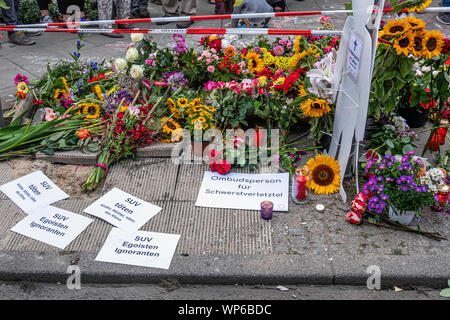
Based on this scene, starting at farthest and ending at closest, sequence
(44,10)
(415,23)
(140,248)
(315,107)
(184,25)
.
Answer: (44,10) < (184,25) < (315,107) < (415,23) < (140,248)

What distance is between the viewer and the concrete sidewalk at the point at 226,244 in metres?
2.75

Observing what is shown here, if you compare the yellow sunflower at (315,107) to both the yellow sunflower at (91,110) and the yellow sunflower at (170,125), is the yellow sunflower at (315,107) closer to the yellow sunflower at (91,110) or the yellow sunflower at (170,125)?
the yellow sunflower at (170,125)

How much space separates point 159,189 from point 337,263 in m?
1.48

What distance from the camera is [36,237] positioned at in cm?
302

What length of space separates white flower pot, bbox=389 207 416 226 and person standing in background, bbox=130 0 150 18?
5963 millimetres

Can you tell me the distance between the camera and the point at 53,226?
3.11 meters

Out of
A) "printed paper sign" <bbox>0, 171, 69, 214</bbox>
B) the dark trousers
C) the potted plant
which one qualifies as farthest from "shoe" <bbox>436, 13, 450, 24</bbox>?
"printed paper sign" <bbox>0, 171, 69, 214</bbox>

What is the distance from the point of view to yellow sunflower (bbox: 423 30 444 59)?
304 centimetres

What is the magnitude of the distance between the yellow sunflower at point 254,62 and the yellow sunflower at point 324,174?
1.44 meters

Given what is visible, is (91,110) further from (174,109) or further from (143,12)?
(143,12)

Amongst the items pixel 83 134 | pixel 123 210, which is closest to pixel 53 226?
pixel 123 210

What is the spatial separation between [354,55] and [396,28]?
12.9 inches

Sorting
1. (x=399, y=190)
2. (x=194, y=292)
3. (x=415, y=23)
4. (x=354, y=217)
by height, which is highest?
(x=415, y=23)

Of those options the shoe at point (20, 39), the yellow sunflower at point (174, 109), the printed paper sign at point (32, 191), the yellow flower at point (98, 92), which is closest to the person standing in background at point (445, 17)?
the yellow sunflower at point (174, 109)
